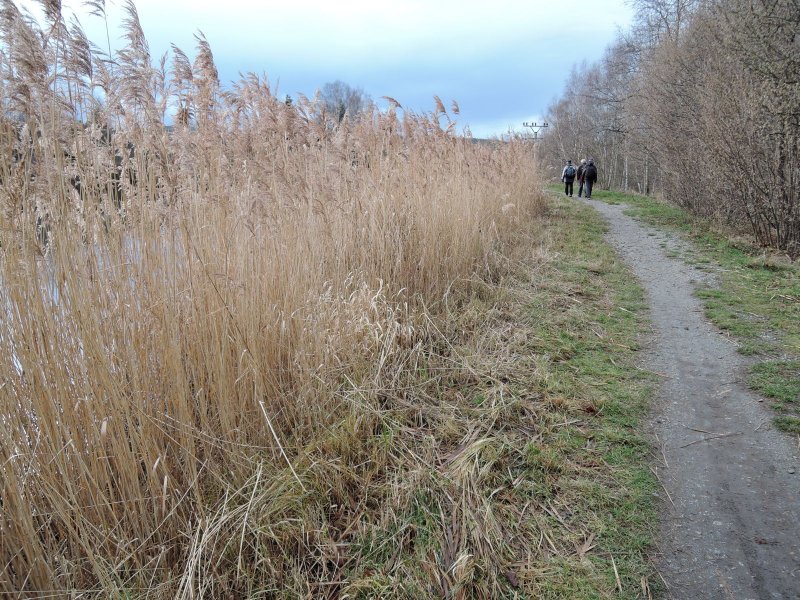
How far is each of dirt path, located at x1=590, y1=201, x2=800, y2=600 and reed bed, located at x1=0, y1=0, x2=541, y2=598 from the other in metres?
0.86

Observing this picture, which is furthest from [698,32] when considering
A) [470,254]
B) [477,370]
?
[477,370]

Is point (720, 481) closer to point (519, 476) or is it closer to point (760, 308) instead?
point (519, 476)

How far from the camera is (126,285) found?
1864mm

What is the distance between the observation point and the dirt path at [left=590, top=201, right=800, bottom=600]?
1731 millimetres

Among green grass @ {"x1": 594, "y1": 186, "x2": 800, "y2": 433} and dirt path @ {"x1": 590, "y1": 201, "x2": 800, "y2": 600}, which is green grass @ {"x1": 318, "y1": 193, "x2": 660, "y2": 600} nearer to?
dirt path @ {"x1": 590, "y1": 201, "x2": 800, "y2": 600}

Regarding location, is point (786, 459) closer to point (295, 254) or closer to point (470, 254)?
point (295, 254)

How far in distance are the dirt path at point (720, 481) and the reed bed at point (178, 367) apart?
860mm

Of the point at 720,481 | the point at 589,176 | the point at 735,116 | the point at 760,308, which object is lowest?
the point at 720,481

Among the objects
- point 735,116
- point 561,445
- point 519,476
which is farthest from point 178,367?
point 735,116

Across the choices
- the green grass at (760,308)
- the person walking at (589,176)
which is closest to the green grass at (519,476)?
the green grass at (760,308)

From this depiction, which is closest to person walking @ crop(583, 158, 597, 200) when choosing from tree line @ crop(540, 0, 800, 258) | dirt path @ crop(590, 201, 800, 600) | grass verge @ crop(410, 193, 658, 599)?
tree line @ crop(540, 0, 800, 258)

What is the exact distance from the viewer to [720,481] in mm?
2230

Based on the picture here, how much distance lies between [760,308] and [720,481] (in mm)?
3175

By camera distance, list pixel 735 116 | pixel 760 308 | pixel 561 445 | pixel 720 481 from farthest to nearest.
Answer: pixel 735 116, pixel 760 308, pixel 561 445, pixel 720 481
